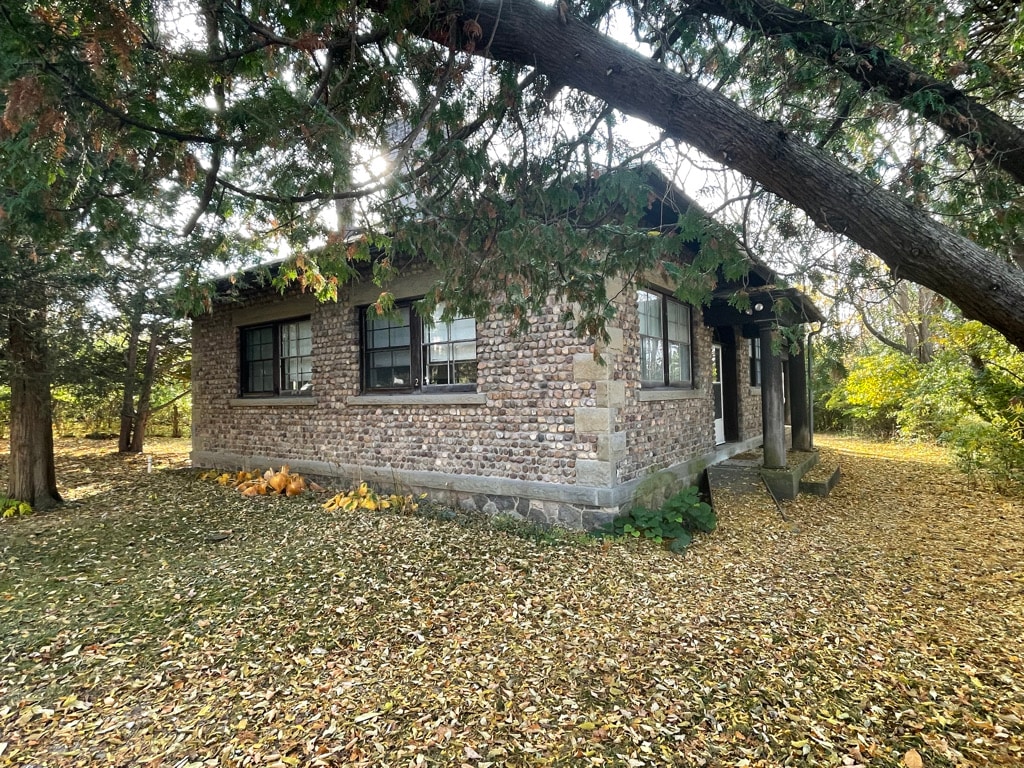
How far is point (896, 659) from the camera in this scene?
9.96ft

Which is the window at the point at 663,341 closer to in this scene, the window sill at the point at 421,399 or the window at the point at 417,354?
the window sill at the point at 421,399

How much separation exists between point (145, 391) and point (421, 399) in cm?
978

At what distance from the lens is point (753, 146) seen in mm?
2209

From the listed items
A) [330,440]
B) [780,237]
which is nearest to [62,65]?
[780,237]

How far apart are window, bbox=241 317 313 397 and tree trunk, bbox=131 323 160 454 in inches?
143

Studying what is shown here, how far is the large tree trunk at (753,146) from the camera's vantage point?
2045 millimetres

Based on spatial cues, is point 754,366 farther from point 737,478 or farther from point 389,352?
point 389,352

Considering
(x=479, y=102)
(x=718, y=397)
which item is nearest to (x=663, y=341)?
(x=718, y=397)

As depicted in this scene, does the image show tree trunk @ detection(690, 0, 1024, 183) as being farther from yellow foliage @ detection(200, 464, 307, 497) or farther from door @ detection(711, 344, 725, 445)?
yellow foliage @ detection(200, 464, 307, 497)

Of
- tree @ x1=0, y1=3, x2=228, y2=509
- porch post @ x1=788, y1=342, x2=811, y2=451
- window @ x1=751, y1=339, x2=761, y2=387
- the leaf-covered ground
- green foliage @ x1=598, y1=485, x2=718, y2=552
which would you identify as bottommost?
the leaf-covered ground

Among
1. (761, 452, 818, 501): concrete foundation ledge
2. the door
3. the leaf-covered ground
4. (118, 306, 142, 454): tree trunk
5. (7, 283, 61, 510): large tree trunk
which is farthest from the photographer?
(118, 306, 142, 454): tree trunk

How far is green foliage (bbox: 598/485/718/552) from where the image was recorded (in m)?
→ 5.26

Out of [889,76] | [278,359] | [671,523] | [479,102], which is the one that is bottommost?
[671,523]

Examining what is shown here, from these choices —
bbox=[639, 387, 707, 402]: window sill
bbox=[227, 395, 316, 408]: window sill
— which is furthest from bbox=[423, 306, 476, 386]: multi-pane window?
bbox=[227, 395, 316, 408]: window sill
